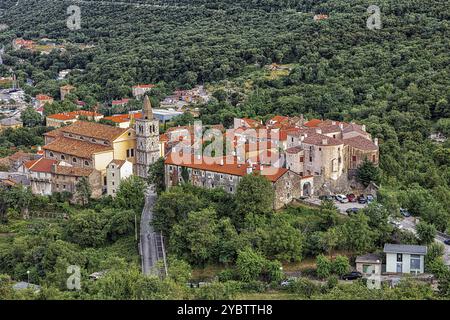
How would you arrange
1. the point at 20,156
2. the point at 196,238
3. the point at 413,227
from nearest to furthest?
1. the point at 196,238
2. the point at 413,227
3. the point at 20,156

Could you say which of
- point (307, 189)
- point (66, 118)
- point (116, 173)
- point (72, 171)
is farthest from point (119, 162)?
point (66, 118)

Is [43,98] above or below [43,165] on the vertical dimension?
below

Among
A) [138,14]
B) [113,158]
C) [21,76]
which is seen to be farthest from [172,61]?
[113,158]

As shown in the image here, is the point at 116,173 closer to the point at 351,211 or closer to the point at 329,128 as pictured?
the point at 329,128

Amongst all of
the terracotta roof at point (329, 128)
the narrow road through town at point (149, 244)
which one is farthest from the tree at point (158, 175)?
the terracotta roof at point (329, 128)

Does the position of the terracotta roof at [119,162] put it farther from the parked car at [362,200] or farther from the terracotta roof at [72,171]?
the parked car at [362,200]

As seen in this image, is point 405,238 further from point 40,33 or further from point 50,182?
point 40,33

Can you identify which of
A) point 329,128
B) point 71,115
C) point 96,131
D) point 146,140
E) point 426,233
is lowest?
point 71,115
